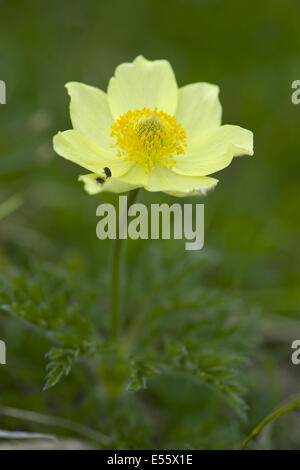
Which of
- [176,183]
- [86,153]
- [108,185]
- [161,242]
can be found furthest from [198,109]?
[161,242]

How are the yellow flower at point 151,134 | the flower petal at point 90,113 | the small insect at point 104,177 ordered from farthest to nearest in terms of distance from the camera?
the flower petal at point 90,113
the yellow flower at point 151,134
the small insect at point 104,177

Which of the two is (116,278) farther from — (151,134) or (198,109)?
(198,109)

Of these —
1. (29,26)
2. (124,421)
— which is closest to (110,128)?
(124,421)

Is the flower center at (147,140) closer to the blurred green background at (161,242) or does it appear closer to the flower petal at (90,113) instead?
the flower petal at (90,113)

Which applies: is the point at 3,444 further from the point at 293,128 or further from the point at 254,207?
the point at 293,128

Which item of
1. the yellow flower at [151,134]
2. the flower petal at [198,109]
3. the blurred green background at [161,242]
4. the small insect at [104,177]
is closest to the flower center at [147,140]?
the yellow flower at [151,134]

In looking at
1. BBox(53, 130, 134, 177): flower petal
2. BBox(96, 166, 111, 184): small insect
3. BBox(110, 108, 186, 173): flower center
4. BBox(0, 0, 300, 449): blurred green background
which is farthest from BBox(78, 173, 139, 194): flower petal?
BBox(0, 0, 300, 449): blurred green background

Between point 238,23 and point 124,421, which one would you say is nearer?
point 124,421
